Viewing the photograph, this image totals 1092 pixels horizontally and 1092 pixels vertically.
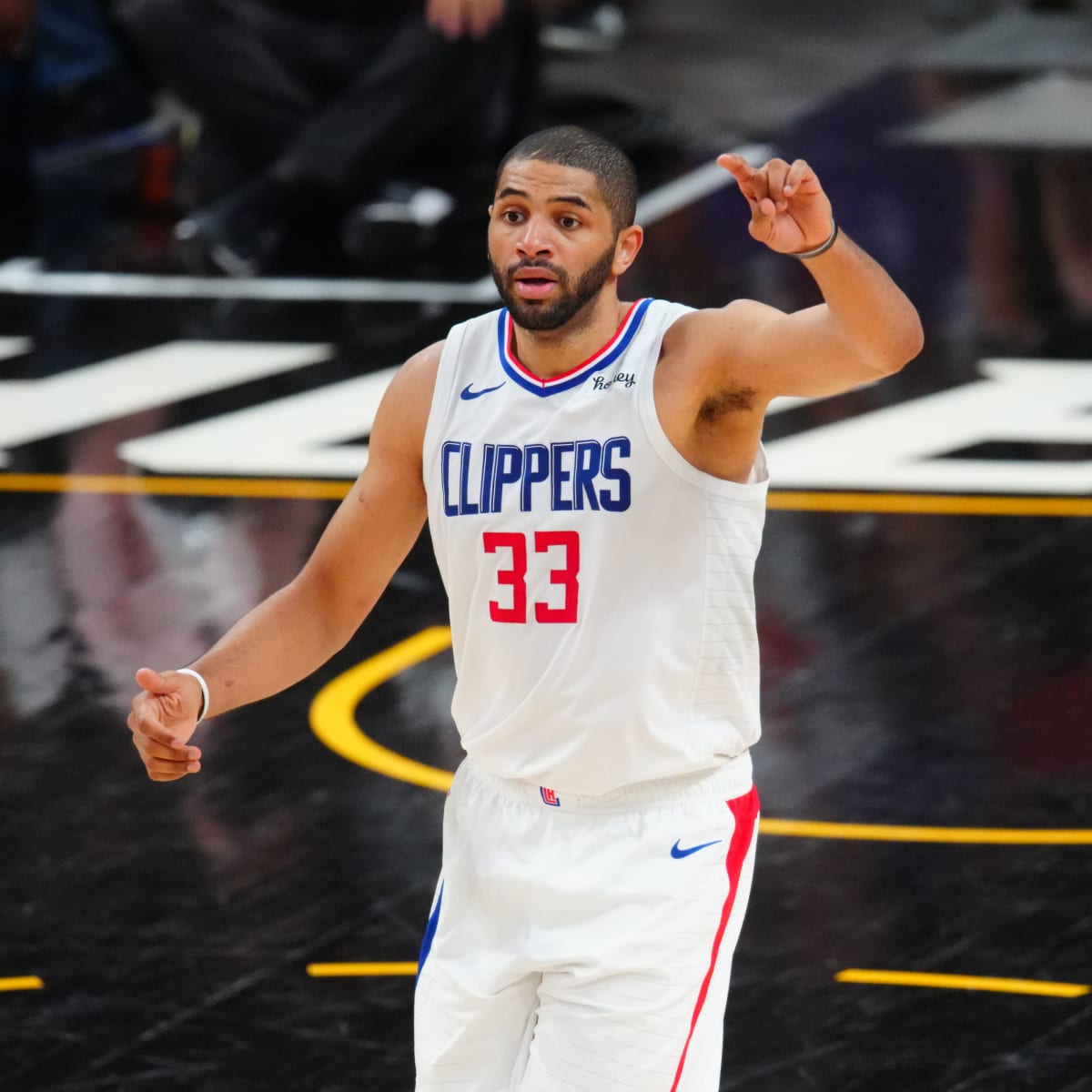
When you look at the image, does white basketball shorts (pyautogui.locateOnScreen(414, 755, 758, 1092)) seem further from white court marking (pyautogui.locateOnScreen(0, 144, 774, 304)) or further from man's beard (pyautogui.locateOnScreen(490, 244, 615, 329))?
white court marking (pyautogui.locateOnScreen(0, 144, 774, 304))

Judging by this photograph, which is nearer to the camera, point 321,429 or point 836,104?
point 321,429

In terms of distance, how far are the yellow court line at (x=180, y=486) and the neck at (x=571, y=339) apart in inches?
181

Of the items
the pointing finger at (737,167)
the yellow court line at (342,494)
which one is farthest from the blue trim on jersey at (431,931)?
the yellow court line at (342,494)

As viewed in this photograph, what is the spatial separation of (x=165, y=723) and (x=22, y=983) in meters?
1.73

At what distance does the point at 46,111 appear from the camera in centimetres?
1322

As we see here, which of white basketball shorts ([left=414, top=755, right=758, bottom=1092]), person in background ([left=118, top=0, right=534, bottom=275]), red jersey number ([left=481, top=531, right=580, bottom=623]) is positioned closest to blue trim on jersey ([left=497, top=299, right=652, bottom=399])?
red jersey number ([left=481, top=531, right=580, bottom=623])

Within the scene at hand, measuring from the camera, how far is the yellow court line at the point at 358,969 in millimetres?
4961

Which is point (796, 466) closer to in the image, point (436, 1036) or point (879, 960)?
point (879, 960)

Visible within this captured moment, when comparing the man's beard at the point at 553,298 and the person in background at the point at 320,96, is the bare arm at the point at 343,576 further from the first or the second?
the person in background at the point at 320,96

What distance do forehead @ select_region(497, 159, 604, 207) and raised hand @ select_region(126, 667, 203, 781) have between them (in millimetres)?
911

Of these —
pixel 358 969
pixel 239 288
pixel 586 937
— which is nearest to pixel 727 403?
pixel 586 937

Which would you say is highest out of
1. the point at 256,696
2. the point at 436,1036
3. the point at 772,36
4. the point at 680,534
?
the point at 680,534

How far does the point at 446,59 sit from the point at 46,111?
3.33m

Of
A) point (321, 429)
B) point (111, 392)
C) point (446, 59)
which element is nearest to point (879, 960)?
point (321, 429)
